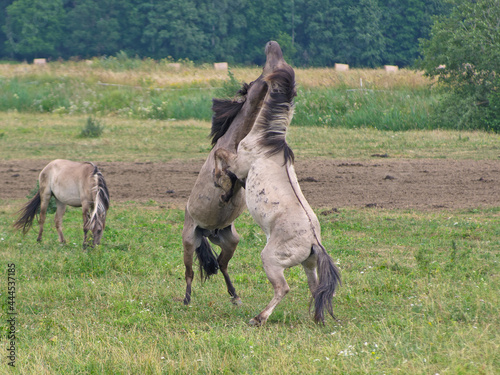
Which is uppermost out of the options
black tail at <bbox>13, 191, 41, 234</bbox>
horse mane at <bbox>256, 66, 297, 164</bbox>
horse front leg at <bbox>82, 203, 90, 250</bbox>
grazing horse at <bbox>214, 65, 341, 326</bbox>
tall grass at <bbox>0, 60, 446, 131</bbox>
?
horse mane at <bbox>256, 66, 297, 164</bbox>

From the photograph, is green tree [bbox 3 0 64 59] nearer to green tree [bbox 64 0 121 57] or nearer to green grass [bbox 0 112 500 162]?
green tree [bbox 64 0 121 57]

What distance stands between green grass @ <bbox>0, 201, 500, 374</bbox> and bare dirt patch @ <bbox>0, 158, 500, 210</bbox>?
144 centimetres

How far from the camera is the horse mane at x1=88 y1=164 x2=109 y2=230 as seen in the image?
8234 mm

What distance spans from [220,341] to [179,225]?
5.25 m

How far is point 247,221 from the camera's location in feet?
32.9

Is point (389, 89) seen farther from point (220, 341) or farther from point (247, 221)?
point (220, 341)

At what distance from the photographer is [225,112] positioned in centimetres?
607

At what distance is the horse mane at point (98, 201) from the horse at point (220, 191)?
251 cm

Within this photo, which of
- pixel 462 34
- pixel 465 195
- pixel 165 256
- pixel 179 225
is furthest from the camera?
pixel 462 34

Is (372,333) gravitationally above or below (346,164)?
above

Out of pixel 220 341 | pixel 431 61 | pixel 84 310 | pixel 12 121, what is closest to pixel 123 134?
pixel 12 121

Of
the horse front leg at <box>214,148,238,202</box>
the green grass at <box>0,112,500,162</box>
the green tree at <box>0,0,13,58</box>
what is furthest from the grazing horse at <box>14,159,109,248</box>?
the green tree at <box>0,0,13,58</box>

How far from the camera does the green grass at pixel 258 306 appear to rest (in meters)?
4.24

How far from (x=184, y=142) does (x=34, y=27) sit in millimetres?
44892
